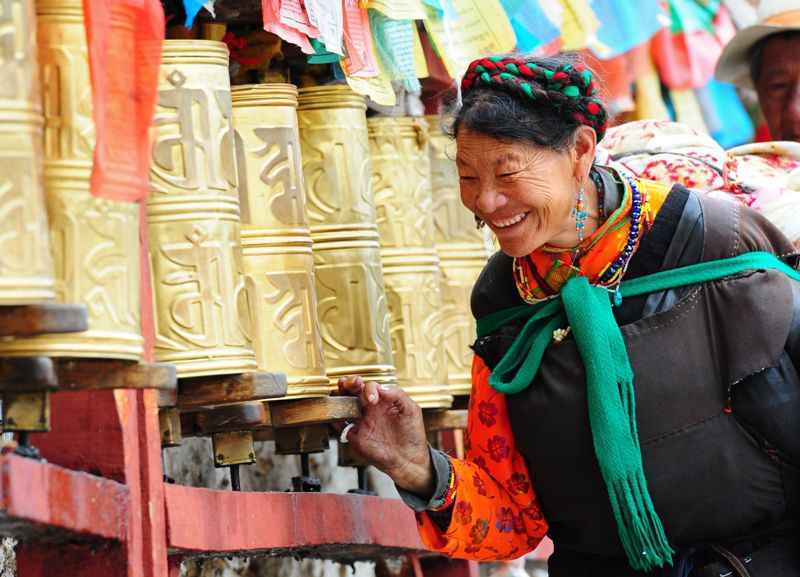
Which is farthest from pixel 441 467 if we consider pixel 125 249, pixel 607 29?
pixel 607 29

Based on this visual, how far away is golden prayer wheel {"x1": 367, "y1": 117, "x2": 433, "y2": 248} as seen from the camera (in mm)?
4383

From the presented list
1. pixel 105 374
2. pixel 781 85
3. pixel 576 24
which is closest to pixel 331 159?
pixel 105 374

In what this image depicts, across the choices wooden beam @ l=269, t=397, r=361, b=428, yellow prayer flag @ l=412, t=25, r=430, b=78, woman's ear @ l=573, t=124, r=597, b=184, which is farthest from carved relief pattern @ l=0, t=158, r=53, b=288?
yellow prayer flag @ l=412, t=25, r=430, b=78

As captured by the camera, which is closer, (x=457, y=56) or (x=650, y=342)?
(x=650, y=342)

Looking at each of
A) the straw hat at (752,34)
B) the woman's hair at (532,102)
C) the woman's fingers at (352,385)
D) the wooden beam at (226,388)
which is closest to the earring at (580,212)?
the woman's hair at (532,102)

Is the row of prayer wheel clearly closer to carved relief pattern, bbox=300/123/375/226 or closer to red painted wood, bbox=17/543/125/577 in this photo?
carved relief pattern, bbox=300/123/375/226

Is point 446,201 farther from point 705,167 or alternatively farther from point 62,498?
point 62,498

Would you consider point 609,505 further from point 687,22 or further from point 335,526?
point 687,22

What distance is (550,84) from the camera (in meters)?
3.28

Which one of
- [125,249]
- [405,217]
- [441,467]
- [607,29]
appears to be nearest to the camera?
[125,249]

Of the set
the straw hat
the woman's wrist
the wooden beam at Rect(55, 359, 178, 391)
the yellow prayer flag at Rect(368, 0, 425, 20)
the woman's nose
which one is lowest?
the woman's wrist

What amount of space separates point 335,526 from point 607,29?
261 cm

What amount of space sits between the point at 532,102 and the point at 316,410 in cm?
81

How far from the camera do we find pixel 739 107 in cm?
700
